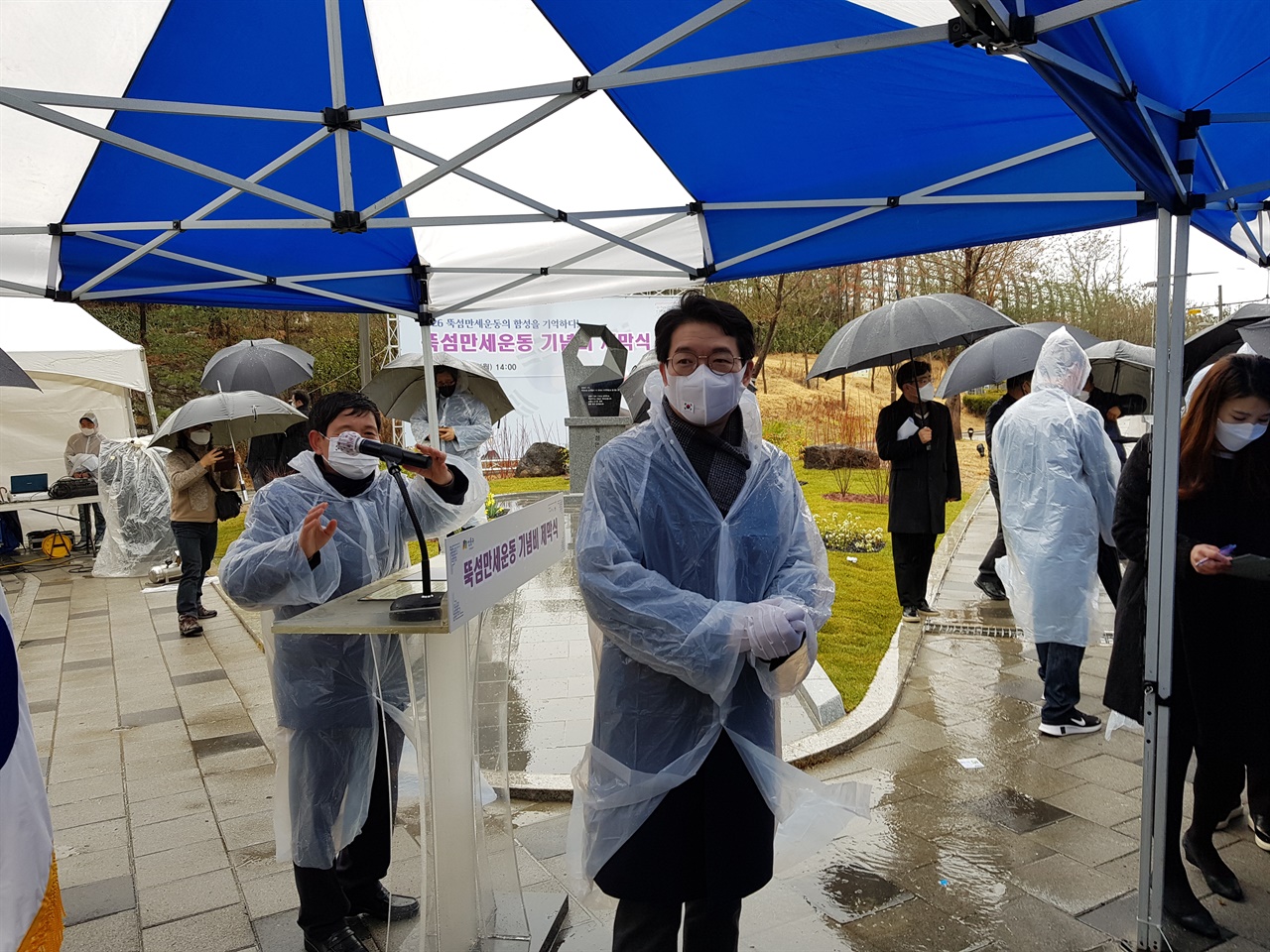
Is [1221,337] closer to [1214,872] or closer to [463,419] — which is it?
[1214,872]

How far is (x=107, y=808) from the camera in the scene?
4.41m

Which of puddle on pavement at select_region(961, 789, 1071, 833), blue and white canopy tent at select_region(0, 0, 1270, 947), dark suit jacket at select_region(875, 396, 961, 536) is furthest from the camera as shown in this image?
dark suit jacket at select_region(875, 396, 961, 536)

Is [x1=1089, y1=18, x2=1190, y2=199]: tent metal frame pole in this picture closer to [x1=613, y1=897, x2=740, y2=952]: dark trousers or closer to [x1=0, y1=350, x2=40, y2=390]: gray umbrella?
[x1=613, y1=897, x2=740, y2=952]: dark trousers

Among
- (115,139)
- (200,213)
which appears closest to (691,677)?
(115,139)

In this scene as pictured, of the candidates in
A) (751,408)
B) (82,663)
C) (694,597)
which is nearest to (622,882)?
(694,597)

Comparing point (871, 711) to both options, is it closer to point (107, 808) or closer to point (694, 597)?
point (694, 597)

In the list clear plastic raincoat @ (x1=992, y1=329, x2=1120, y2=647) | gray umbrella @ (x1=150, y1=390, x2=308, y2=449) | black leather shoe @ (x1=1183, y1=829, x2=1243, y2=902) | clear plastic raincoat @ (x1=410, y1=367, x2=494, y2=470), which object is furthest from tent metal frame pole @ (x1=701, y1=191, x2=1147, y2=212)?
gray umbrella @ (x1=150, y1=390, x2=308, y2=449)

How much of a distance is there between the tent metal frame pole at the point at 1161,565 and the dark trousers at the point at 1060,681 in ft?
6.55

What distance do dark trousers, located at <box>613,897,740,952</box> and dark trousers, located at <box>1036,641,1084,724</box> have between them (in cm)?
314

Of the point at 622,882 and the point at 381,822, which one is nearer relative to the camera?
the point at 622,882

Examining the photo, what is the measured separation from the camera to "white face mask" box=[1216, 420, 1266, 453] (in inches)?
112

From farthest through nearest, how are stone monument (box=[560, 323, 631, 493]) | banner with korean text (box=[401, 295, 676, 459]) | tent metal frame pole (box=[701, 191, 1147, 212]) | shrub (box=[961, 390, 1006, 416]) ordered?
shrub (box=[961, 390, 1006, 416]) → banner with korean text (box=[401, 295, 676, 459]) → stone monument (box=[560, 323, 631, 493]) → tent metal frame pole (box=[701, 191, 1147, 212])

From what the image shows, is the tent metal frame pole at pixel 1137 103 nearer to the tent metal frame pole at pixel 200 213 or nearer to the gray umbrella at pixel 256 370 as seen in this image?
the tent metal frame pole at pixel 200 213

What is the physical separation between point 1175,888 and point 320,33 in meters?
4.23
